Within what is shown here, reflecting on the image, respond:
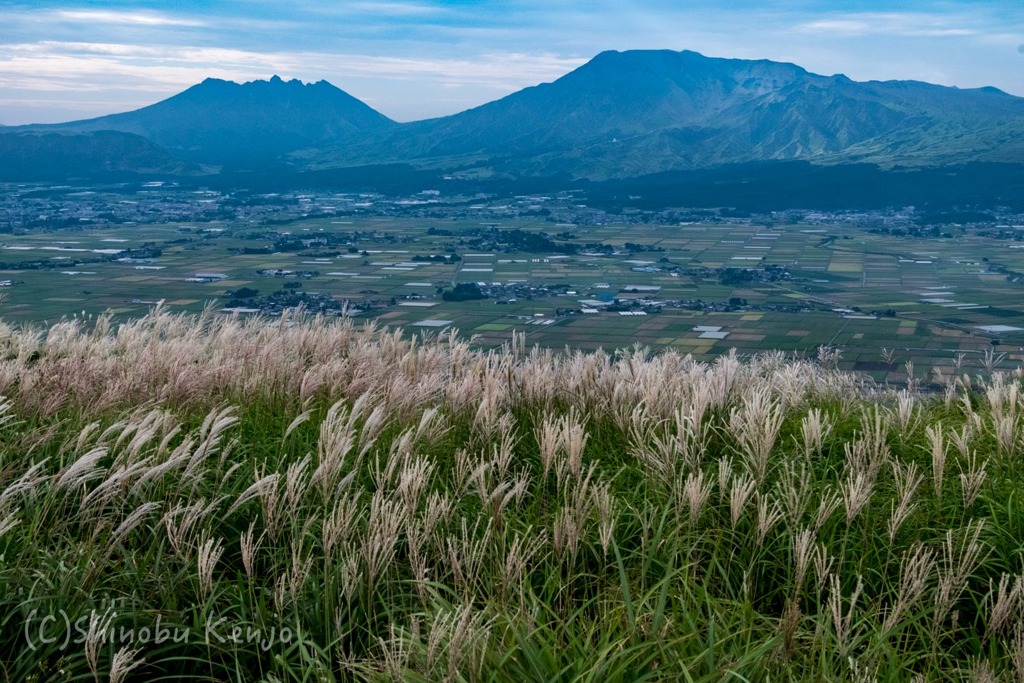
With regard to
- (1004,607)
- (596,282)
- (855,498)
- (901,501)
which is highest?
(855,498)

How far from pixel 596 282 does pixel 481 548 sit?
90965 mm

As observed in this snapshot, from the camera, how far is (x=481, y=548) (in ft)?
12.5

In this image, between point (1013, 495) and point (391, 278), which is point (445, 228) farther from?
point (1013, 495)

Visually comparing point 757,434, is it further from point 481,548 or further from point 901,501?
point 481,548

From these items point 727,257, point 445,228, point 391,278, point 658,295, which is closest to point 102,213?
point 445,228

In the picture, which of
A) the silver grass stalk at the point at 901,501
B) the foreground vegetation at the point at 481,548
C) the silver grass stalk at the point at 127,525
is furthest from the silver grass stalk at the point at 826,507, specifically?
the silver grass stalk at the point at 127,525

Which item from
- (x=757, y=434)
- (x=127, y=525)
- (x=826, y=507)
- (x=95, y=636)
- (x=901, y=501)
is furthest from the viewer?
(x=757, y=434)

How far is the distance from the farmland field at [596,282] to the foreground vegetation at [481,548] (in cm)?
2437

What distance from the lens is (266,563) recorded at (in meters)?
4.07

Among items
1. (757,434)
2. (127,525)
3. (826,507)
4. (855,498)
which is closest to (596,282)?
(757,434)

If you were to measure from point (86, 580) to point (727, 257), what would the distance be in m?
121

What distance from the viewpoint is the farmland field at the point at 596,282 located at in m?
59.4

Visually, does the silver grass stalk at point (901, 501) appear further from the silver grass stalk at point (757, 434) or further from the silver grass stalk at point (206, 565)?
the silver grass stalk at point (206, 565)

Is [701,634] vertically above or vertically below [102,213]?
above
